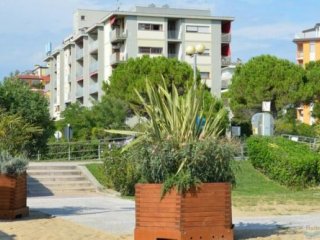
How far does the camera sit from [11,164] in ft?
47.3

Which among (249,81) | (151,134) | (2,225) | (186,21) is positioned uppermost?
(186,21)

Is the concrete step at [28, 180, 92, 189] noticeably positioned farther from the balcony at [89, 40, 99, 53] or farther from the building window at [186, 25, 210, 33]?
the balcony at [89, 40, 99, 53]

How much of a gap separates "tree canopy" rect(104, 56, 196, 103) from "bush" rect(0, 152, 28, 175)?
4252 centimetres

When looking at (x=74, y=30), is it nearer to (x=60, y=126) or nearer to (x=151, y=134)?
(x=60, y=126)

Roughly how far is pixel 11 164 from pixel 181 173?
5344 mm

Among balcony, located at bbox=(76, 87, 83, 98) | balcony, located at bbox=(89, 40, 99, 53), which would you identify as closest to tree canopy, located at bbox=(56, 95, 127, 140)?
balcony, located at bbox=(89, 40, 99, 53)

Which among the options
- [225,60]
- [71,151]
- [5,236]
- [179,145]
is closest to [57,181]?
[71,151]

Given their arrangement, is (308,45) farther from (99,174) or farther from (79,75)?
(99,174)

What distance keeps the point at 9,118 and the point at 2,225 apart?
3661 mm

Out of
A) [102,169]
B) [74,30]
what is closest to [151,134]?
[102,169]

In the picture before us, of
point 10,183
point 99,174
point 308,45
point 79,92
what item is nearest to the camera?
point 10,183

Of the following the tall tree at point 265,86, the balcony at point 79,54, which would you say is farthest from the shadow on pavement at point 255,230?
the balcony at point 79,54

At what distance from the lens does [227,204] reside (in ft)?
33.7

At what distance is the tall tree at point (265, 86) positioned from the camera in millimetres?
58656
